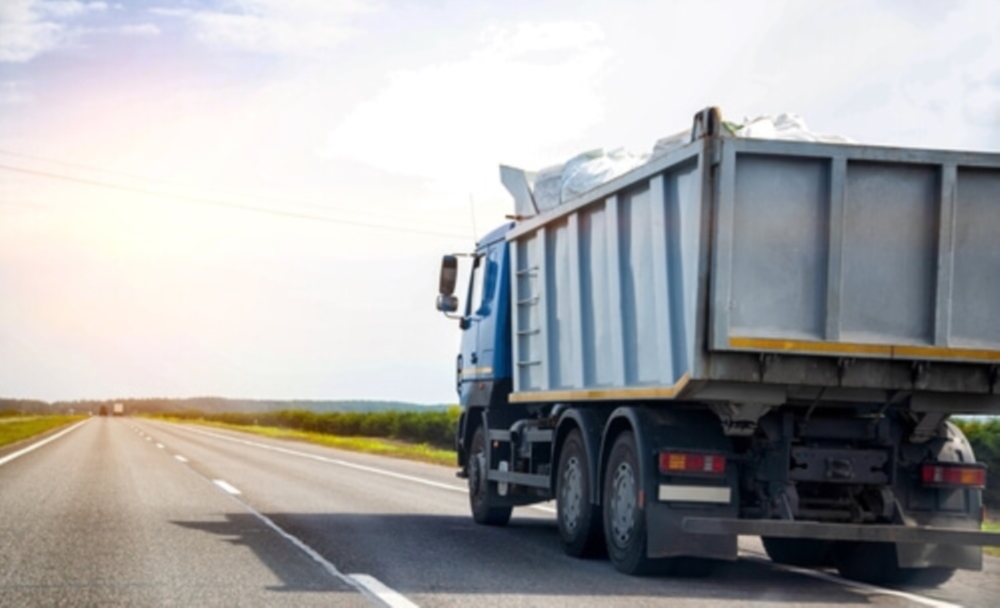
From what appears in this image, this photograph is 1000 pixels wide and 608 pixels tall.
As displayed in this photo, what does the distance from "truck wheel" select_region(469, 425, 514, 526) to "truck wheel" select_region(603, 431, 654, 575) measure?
12.0 ft

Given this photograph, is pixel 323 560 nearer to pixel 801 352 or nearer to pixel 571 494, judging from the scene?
pixel 571 494

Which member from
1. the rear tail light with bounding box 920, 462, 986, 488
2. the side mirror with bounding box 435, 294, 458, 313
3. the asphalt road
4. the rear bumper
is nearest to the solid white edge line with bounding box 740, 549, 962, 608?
the asphalt road

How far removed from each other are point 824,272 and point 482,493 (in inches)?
240

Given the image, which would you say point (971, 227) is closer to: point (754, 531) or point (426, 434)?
point (754, 531)

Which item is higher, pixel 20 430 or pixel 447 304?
pixel 447 304

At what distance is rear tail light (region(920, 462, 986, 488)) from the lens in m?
9.96

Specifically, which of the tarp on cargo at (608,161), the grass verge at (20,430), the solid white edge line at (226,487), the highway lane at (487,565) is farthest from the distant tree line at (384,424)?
the tarp on cargo at (608,161)

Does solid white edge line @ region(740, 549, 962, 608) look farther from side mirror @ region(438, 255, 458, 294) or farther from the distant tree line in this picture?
the distant tree line

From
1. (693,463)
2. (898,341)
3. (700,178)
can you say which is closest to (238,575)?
(693,463)

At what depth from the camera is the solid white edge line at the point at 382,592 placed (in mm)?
8359

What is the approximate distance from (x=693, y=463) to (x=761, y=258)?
1.58 m

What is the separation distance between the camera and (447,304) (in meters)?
15.7

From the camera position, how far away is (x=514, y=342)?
1382 centimetres

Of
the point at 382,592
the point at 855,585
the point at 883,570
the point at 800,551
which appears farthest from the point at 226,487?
the point at 883,570
